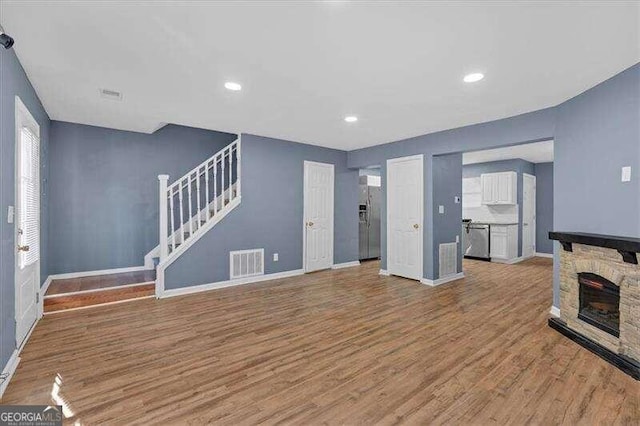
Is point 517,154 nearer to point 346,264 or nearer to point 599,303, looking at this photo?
point 346,264

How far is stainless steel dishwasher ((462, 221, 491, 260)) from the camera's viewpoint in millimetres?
7441

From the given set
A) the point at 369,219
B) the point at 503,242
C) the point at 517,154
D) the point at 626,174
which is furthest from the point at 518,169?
the point at 626,174

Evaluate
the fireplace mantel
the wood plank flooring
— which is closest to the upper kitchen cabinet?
the fireplace mantel

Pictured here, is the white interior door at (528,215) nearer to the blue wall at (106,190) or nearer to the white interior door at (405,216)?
the white interior door at (405,216)

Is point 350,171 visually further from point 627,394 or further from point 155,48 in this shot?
point 627,394

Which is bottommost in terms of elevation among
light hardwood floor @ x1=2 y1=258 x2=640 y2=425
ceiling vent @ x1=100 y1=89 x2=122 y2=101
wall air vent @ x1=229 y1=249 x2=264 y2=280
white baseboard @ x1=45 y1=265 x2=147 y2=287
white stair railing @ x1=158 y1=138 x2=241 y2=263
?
light hardwood floor @ x1=2 y1=258 x2=640 y2=425

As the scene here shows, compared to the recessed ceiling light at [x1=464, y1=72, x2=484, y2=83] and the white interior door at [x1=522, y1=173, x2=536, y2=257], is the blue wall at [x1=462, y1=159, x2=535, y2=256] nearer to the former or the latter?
the white interior door at [x1=522, y1=173, x2=536, y2=257]

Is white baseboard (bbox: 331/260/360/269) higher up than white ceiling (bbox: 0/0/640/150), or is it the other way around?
white ceiling (bbox: 0/0/640/150)

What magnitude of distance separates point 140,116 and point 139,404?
12.6 feet

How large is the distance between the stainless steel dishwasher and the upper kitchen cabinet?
0.76 m

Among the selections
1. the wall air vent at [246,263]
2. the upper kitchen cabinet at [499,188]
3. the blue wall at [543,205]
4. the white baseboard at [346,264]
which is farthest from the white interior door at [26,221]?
the blue wall at [543,205]

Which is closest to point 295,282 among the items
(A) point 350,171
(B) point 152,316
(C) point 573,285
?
(B) point 152,316

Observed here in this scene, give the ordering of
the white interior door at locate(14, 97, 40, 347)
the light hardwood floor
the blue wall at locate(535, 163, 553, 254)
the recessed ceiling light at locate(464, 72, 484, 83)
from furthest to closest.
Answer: the blue wall at locate(535, 163, 553, 254), the recessed ceiling light at locate(464, 72, 484, 83), the white interior door at locate(14, 97, 40, 347), the light hardwood floor

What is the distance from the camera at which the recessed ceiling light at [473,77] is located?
2834 mm
